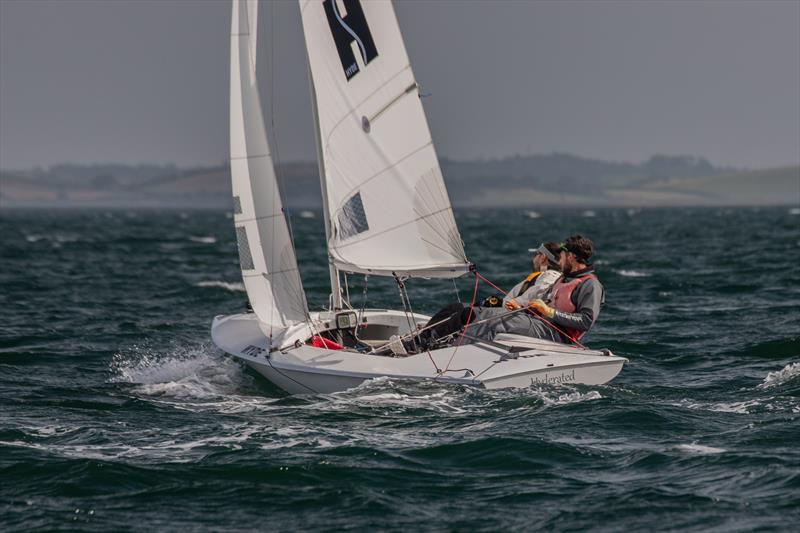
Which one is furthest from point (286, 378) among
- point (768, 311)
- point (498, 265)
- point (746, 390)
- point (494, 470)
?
point (498, 265)

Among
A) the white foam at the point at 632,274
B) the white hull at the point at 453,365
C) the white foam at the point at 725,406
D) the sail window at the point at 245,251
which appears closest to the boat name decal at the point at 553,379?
the white hull at the point at 453,365

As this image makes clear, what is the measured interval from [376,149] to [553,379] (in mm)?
3750

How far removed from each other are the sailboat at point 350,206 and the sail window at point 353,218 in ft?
0.05

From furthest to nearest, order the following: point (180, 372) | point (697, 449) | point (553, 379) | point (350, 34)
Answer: point (180, 372), point (350, 34), point (553, 379), point (697, 449)

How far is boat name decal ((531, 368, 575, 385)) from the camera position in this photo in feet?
41.2

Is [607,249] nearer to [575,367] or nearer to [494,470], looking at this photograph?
[575,367]

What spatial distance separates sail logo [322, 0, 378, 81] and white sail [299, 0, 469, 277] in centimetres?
1

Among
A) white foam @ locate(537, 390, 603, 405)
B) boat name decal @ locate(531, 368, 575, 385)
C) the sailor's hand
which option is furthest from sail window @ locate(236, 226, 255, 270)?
white foam @ locate(537, 390, 603, 405)

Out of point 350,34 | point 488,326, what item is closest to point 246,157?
point 350,34

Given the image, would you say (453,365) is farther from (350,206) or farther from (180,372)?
(180,372)

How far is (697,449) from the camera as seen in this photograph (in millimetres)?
10375

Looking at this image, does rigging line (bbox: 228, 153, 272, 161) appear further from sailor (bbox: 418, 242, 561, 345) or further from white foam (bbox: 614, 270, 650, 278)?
white foam (bbox: 614, 270, 650, 278)

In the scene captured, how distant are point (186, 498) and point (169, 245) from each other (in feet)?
154

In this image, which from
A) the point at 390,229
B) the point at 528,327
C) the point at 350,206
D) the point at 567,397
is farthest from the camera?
the point at 350,206
